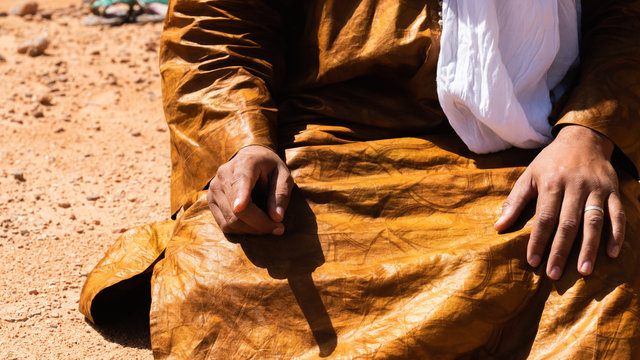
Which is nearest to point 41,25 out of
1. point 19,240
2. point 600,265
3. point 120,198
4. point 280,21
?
point 120,198

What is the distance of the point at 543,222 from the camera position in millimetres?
1880

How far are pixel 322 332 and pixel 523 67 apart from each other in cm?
88

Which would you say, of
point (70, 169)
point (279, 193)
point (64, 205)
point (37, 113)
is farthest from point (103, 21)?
point (279, 193)

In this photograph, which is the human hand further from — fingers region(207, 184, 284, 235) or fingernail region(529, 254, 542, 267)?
fingers region(207, 184, 284, 235)

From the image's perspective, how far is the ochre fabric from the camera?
6.00ft

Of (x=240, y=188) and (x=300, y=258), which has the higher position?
(x=240, y=188)

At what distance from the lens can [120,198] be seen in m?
3.63

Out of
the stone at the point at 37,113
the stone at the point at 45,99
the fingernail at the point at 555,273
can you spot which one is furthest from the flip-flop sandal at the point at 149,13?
the fingernail at the point at 555,273

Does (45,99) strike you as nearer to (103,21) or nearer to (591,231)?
(103,21)

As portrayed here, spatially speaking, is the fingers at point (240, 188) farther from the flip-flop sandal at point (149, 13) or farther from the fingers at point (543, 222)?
the flip-flop sandal at point (149, 13)

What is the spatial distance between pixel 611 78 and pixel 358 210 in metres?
0.77

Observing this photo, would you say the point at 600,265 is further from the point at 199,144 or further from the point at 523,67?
the point at 199,144

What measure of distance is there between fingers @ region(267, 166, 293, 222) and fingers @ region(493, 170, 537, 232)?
526 mm

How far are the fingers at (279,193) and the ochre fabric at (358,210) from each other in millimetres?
70
